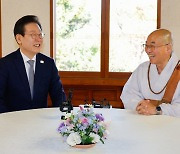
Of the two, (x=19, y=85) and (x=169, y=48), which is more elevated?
(x=169, y=48)

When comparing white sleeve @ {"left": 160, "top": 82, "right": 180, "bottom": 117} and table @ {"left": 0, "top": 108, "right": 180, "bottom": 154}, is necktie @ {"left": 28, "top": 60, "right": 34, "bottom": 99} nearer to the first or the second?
table @ {"left": 0, "top": 108, "right": 180, "bottom": 154}

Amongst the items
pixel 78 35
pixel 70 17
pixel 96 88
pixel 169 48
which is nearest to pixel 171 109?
pixel 169 48

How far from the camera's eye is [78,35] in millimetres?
4559

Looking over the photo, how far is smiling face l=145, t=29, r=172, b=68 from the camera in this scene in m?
2.68

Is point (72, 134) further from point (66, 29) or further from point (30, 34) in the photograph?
point (66, 29)

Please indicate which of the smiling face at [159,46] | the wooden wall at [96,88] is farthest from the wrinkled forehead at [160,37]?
the wooden wall at [96,88]

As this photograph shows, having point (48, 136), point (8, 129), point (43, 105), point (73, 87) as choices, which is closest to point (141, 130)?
point (48, 136)

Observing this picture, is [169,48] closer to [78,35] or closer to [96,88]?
[96,88]

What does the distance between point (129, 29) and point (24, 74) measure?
2087 mm

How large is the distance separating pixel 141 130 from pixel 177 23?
2.65 meters

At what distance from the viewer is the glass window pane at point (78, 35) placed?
450cm

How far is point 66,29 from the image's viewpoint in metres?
4.57

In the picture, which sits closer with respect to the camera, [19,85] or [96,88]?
[19,85]

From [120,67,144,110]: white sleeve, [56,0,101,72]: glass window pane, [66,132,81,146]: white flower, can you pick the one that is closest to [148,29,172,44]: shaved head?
[120,67,144,110]: white sleeve
